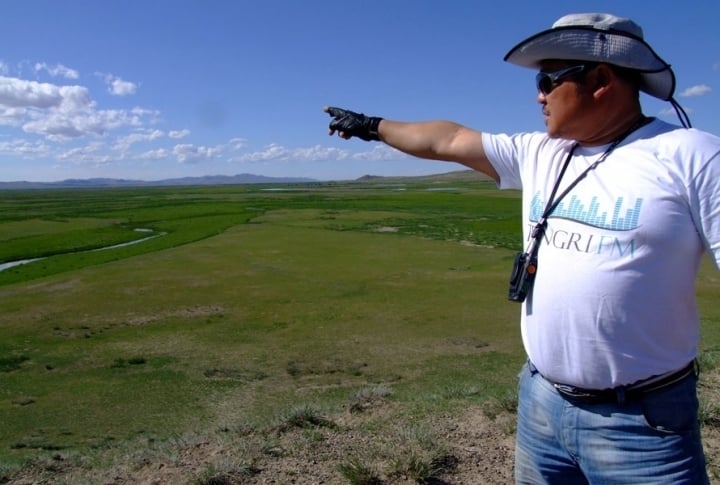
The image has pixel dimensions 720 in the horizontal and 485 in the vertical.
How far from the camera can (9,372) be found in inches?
388

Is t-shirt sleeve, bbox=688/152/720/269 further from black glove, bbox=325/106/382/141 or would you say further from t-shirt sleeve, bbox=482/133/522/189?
black glove, bbox=325/106/382/141

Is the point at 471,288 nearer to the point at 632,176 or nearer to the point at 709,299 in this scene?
the point at 709,299

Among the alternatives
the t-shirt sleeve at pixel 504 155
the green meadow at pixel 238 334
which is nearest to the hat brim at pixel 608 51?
the t-shirt sleeve at pixel 504 155

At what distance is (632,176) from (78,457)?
5.23 metres

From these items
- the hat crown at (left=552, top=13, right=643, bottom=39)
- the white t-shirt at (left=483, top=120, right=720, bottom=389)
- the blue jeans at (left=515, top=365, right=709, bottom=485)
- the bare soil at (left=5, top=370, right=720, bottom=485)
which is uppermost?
the hat crown at (left=552, top=13, right=643, bottom=39)

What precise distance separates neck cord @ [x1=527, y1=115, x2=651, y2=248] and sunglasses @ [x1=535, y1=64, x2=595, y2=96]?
0.68 ft

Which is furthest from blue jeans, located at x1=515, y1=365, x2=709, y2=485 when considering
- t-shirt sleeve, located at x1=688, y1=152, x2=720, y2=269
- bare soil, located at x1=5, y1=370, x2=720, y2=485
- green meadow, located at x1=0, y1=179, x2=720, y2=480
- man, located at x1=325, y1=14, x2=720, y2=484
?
green meadow, located at x1=0, y1=179, x2=720, y2=480

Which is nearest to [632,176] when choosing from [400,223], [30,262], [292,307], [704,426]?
[704,426]

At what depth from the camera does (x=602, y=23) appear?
1.72 metres

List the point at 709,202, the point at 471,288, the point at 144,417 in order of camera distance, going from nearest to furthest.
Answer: the point at 709,202
the point at 144,417
the point at 471,288

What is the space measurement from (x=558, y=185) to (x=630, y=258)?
353 mm

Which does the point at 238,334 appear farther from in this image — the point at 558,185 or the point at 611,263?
the point at 611,263

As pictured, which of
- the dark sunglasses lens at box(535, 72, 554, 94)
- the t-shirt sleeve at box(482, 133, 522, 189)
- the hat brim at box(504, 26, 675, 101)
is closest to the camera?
the hat brim at box(504, 26, 675, 101)

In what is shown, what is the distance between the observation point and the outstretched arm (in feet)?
7.27
